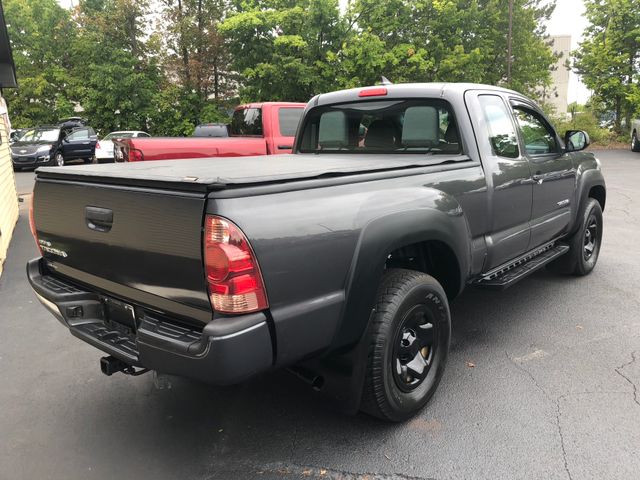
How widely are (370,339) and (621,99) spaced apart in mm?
27972

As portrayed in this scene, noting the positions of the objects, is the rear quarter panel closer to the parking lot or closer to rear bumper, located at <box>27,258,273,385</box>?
rear bumper, located at <box>27,258,273,385</box>

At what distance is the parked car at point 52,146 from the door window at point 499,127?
1877 centimetres

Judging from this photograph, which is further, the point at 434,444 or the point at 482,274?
the point at 482,274

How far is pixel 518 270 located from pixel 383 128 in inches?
60.2

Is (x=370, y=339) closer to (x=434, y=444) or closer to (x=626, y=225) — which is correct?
(x=434, y=444)

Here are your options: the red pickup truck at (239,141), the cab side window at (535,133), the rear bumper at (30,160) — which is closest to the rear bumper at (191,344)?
the cab side window at (535,133)

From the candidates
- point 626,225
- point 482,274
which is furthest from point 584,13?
point 482,274

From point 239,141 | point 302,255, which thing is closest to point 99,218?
point 302,255

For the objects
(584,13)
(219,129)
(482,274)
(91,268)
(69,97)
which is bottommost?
(482,274)

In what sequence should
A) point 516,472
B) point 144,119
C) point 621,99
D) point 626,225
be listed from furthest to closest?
point 144,119, point 621,99, point 626,225, point 516,472

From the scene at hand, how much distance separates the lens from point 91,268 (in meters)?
2.60

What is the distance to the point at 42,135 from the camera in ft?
64.3

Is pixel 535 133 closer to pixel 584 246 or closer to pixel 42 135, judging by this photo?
pixel 584 246

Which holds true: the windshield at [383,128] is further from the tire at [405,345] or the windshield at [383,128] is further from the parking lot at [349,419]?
the parking lot at [349,419]
